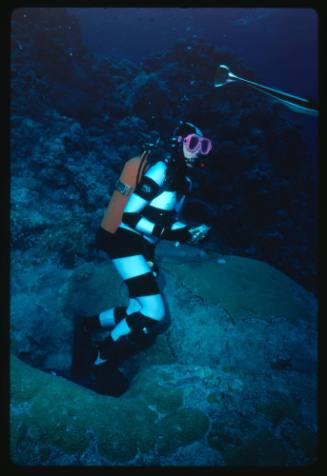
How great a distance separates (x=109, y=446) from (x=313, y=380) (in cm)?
230

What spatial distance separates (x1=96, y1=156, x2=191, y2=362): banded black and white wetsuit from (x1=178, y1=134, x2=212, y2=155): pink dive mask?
0.24 m

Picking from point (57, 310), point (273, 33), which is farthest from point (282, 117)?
point (273, 33)

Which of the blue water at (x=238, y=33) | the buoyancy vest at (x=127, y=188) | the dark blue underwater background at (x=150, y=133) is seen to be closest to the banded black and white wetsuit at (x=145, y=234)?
the buoyancy vest at (x=127, y=188)

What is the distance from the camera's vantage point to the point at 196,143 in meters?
3.14

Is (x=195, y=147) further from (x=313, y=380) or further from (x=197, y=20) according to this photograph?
(x=197, y=20)

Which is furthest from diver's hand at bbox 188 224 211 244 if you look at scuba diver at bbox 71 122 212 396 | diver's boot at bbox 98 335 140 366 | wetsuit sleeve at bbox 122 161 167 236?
diver's boot at bbox 98 335 140 366

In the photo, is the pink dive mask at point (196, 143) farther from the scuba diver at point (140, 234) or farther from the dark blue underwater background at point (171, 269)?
the dark blue underwater background at point (171, 269)

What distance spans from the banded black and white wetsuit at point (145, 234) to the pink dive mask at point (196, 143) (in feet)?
0.78

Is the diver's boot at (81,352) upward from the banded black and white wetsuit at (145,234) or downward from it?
downward

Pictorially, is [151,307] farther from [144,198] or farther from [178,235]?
[144,198]

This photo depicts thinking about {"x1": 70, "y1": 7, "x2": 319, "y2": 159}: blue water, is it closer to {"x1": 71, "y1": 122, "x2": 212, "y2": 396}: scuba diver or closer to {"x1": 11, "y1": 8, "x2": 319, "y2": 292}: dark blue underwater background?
{"x1": 11, "y1": 8, "x2": 319, "y2": 292}: dark blue underwater background

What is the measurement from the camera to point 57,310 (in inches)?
166

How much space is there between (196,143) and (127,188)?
3.15ft

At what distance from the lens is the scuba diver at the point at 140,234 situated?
307cm
